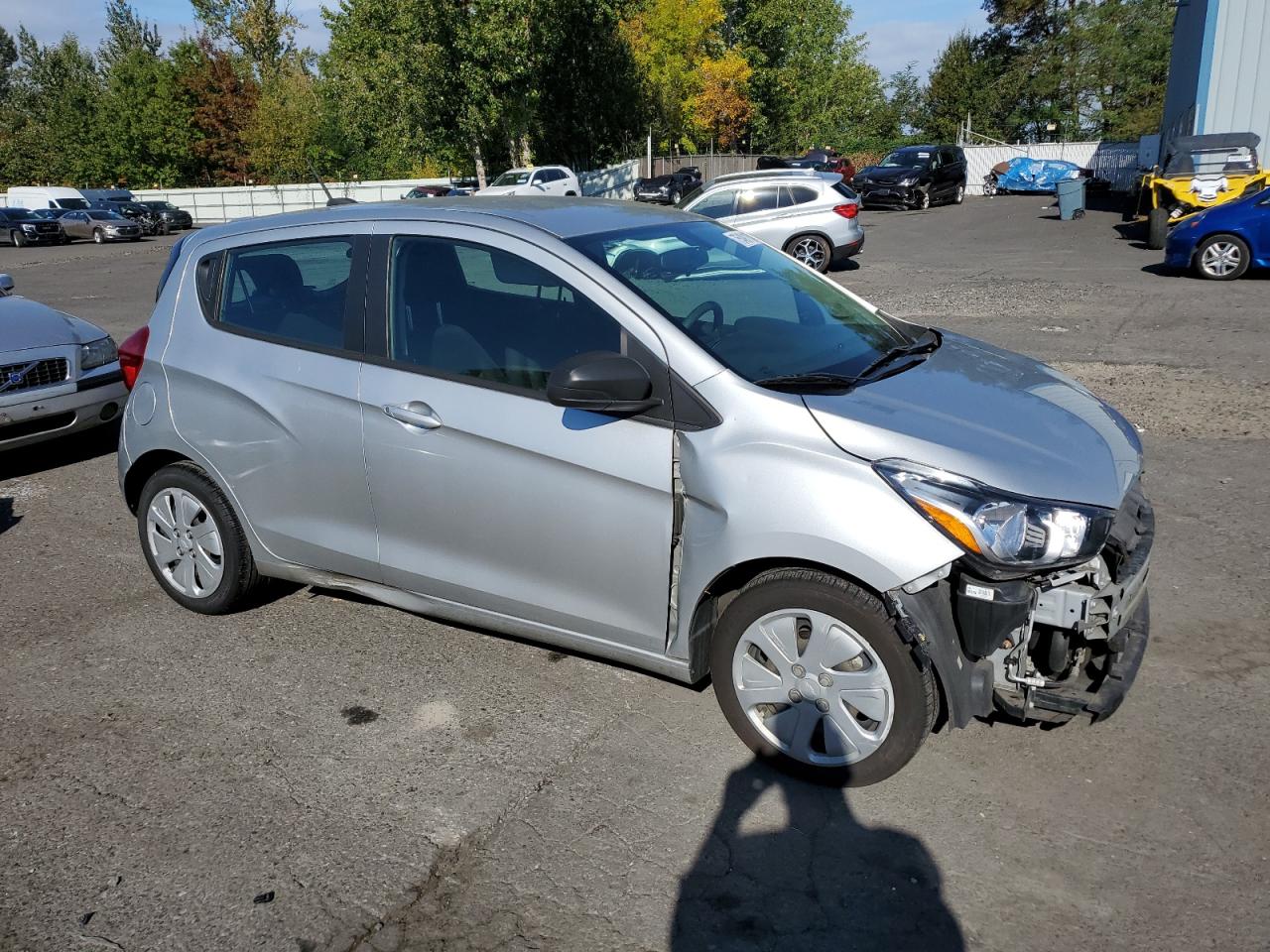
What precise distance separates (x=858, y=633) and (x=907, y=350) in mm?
1393

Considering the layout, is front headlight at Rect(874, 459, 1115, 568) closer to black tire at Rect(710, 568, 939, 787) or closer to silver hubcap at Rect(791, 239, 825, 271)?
black tire at Rect(710, 568, 939, 787)

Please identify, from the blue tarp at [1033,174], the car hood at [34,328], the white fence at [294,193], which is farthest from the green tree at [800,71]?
the car hood at [34,328]

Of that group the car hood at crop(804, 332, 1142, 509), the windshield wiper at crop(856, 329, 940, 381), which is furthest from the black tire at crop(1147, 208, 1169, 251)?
the car hood at crop(804, 332, 1142, 509)

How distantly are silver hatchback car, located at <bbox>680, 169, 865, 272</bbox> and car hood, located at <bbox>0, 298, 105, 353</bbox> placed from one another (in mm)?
11412

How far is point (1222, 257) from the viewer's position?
14.3 m

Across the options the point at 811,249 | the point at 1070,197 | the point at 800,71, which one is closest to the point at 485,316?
the point at 811,249

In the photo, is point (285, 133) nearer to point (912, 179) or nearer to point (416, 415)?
point (912, 179)

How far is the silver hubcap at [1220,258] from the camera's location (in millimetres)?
14146

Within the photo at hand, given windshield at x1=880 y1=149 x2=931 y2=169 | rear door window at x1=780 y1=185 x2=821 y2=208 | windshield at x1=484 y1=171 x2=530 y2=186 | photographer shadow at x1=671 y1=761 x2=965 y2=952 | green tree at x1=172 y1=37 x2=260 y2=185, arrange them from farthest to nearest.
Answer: green tree at x1=172 y1=37 x2=260 y2=185 → windshield at x1=880 y1=149 x2=931 y2=169 → windshield at x1=484 y1=171 x2=530 y2=186 → rear door window at x1=780 y1=185 x2=821 y2=208 → photographer shadow at x1=671 y1=761 x2=965 y2=952

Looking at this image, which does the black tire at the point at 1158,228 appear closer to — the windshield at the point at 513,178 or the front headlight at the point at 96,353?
the front headlight at the point at 96,353

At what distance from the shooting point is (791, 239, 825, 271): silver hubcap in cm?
1736

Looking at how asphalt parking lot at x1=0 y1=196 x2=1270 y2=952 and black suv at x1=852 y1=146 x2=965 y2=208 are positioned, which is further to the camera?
black suv at x1=852 y1=146 x2=965 y2=208

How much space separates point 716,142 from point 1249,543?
61419 millimetres

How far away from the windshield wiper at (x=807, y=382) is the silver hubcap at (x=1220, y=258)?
43.3 ft
